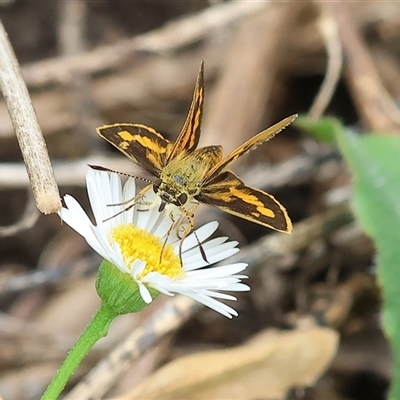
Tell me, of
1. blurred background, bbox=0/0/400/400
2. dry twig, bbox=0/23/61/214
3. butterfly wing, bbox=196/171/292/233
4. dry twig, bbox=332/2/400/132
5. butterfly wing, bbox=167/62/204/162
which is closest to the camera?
dry twig, bbox=0/23/61/214

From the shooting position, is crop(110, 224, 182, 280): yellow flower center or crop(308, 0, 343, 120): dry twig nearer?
crop(110, 224, 182, 280): yellow flower center

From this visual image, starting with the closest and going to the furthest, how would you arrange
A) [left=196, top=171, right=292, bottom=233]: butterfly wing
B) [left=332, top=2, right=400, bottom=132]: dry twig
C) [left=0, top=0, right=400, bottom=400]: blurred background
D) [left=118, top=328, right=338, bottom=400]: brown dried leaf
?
1. [left=196, top=171, right=292, bottom=233]: butterfly wing
2. [left=118, top=328, right=338, bottom=400]: brown dried leaf
3. [left=0, top=0, right=400, bottom=400]: blurred background
4. [left=332, top=2, right=400, bottom=132]: dry twig

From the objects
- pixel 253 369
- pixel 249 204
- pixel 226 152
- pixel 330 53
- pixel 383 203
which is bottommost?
pixel 253 369

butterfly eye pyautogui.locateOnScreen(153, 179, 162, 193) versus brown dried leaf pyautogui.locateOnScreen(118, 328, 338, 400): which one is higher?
butterfly eye pyautogui.locateOnScreen(153, 179, 162, 193)

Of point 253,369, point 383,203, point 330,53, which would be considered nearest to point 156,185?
point 253,369

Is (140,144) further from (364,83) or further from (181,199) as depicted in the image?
(364,83)

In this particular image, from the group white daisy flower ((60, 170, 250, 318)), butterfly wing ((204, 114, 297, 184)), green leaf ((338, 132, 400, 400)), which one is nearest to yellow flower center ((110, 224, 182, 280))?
white daisy flower ((60, 170, 250, 318))

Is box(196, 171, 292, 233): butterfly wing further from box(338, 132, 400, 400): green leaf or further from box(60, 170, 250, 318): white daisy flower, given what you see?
box(338, 132, 400, 400): green leaf

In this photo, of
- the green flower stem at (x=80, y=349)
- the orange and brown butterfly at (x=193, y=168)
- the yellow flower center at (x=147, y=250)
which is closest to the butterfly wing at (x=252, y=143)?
the orange and brown butterfly at (x=193, y=168)
